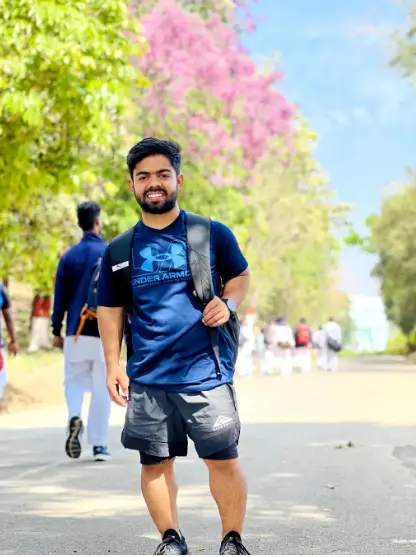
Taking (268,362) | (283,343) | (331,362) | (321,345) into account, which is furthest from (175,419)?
(321,345)

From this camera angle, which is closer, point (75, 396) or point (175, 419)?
point (175, 419)

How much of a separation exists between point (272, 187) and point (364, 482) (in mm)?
52251

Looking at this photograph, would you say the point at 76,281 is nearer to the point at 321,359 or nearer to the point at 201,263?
the point at 201,263

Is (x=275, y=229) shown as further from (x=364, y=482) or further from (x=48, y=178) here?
(x=364, y=482)

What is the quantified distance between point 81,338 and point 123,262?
5.10 m

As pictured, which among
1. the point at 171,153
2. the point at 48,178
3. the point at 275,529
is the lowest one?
the point at 275,529

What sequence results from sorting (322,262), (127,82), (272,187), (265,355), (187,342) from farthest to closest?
1. (322,262)
2. (272,187)
3. (265,355)
4. (127,82)
5. (187,342)

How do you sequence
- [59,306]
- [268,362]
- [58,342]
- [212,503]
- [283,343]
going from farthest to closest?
[268,362]
[283,343]
[59,306]
[58,342]
[212,503]

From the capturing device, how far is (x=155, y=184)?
5594 mm

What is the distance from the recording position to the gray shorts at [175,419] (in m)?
5.52

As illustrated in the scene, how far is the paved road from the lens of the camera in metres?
6.75

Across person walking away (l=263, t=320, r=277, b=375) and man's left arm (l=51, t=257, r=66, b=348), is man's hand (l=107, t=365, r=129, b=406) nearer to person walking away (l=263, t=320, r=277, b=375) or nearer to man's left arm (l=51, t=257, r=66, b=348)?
man's left arm (l=51, t=257, r=66, b=348)

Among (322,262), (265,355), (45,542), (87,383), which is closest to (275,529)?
(45,542)

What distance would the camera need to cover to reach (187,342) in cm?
547
